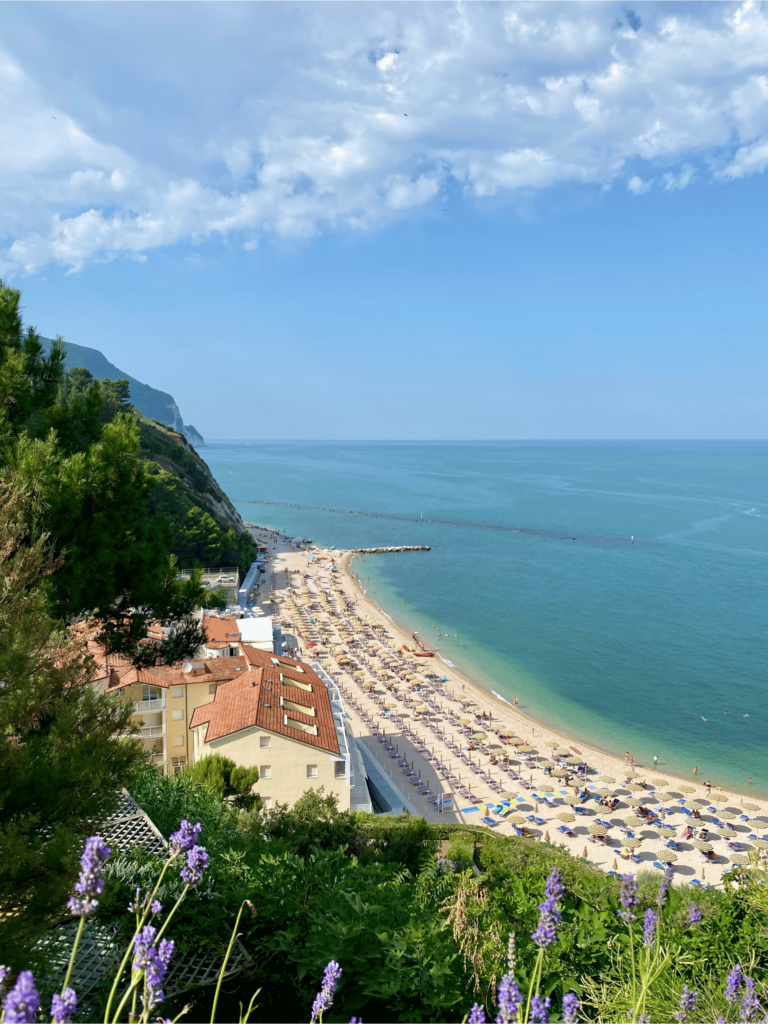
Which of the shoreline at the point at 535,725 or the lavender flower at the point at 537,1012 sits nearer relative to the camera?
the lavender flower at the point at 537,1012

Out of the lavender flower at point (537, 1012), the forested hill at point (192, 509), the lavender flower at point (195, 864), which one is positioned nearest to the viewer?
the lavender flower at point (537, 1012)

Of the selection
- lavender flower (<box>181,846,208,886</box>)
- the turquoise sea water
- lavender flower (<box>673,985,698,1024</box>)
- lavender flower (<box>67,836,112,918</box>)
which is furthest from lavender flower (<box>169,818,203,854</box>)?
the turquoise sea water

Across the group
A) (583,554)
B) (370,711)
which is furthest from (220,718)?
(583,554)

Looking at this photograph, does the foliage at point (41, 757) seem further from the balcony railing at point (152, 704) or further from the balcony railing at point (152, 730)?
the balcony railing at point (152, 730)

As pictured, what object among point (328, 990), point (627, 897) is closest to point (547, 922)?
point (627, 897)

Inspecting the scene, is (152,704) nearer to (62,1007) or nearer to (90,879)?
(90,879)

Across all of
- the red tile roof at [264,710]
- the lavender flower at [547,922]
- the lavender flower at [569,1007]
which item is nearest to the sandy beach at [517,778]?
the red tile roof at [264,710]

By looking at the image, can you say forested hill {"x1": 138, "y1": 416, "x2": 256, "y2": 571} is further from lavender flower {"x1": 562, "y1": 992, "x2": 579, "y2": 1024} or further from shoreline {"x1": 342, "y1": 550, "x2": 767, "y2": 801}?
lavender flower {"x1": 562, "y1": 992, "x2": 579, "y2": 1024}
